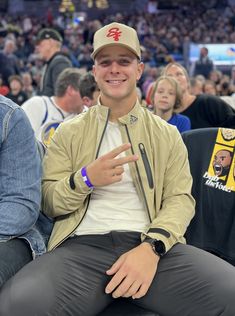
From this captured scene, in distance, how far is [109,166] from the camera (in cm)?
176

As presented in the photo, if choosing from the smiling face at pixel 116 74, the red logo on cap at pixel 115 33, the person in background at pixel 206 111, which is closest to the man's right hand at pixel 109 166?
the smiling face at pixel 116 74

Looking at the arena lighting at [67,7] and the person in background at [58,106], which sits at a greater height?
the person in background at [58,106]

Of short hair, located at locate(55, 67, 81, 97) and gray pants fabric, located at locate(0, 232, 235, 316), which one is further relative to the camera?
short hair, located at locate(55, 67, 81, 97)

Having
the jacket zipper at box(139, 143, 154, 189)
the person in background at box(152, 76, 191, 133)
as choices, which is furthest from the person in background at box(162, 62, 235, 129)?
the jacket zipper at box(139, 143, 154, 189)

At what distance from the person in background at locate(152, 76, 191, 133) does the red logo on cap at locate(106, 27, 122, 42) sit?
5.80 feet

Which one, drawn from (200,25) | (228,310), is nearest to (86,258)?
(228,310)

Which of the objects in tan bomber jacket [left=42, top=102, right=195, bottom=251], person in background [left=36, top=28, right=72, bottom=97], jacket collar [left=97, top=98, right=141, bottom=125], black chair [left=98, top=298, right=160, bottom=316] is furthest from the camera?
person in background [left=36, top=28, right=72, bottom=97]

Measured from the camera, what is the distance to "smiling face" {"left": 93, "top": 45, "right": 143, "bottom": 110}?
2012 millimetres

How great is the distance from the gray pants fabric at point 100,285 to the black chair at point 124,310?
0.10 feet

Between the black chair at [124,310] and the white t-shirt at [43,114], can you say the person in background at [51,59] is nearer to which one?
the white t-shirt at [43,114]

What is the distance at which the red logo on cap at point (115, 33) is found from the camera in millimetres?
1989

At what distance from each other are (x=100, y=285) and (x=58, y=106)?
89.5 inches

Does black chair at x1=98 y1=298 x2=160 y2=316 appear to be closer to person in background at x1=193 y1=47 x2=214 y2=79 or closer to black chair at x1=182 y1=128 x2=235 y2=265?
black chair at x1=182 y1=128 x2=235 y2=265

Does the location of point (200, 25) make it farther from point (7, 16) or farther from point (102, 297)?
point (102, 297)
